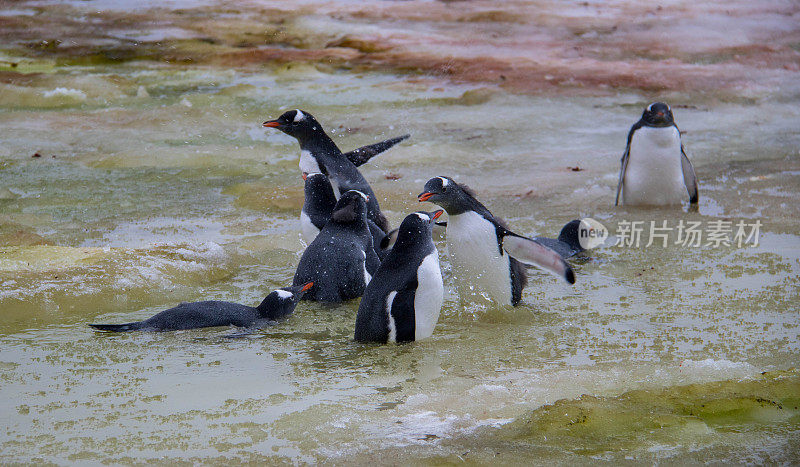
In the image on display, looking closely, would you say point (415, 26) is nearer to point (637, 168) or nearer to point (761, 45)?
point (761, 45)

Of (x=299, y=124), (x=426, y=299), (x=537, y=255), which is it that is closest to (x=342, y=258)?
(x=426, y=299)

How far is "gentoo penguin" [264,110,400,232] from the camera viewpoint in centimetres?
582

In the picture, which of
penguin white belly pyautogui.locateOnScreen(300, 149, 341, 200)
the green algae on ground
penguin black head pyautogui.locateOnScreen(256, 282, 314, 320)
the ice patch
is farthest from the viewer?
the ice patch

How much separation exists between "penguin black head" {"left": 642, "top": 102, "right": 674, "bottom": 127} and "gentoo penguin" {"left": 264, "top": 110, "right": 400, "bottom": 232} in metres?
2.04

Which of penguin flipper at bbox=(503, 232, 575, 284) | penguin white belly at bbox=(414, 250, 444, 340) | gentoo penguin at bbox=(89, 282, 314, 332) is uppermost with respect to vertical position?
penguin flipper at bbox=(503, 232, 575, 284)

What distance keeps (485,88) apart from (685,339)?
7761 millimetres

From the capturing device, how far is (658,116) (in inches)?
251

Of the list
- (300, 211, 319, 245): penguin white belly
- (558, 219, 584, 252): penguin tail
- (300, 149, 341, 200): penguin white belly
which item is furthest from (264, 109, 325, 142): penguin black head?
(558, 219, 584, 252): penguin tail

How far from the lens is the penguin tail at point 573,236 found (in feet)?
17.1

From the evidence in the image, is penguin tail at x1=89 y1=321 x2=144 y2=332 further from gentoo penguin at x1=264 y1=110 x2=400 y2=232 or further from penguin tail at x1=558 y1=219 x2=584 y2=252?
penguin tail at x1=558 y1=219 x2=584 y2=252

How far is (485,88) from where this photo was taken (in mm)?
11273

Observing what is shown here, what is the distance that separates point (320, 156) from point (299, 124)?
0.88 ft

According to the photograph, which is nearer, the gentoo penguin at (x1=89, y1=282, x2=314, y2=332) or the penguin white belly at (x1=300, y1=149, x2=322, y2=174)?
the gentoo penguin at (x1=89, y1=282, x2=314, y2=332)

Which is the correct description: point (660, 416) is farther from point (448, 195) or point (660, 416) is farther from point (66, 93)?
point (66, 93)
